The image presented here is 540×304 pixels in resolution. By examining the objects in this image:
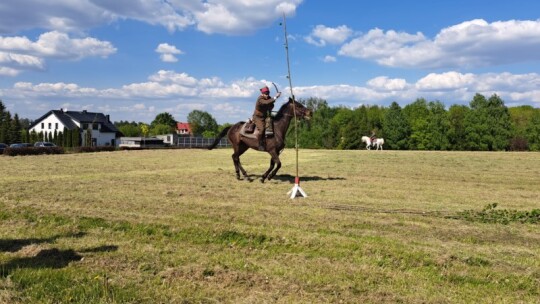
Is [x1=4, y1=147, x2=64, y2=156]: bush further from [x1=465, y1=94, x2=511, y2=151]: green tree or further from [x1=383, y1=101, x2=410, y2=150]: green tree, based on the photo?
[x1=465, y1=94, x2=511, y2=151]: green tree

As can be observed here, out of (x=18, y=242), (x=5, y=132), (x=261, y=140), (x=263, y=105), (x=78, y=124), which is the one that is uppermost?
(x=78, y=124)

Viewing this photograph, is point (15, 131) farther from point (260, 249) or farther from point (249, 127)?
point (260, 249)

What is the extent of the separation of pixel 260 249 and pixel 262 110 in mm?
10070

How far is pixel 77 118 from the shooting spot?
311 feet

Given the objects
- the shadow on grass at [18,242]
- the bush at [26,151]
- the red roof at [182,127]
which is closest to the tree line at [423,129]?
the bush at [26,151]

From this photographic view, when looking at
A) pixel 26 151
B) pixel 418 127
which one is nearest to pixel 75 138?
pixel 26 151

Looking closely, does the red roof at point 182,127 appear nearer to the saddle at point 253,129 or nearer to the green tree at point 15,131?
the green tree at point 15,131

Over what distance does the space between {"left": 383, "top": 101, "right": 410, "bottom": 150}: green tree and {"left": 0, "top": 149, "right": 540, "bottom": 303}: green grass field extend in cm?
7715

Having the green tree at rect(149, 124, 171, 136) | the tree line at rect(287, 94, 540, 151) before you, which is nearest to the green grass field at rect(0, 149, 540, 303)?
the tree line at rect(287, 94, 540, 151)

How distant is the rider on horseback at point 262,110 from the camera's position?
1600 cm

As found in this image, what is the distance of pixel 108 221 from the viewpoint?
8.42m

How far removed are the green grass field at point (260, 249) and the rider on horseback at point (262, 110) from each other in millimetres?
4268

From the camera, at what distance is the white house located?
92250 millimetres

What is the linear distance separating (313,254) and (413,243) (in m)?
1.89
